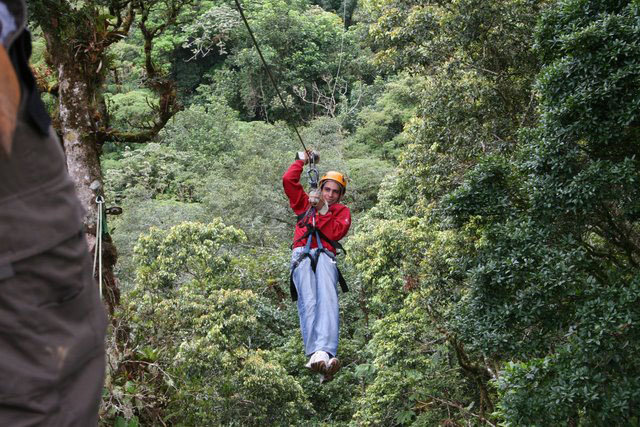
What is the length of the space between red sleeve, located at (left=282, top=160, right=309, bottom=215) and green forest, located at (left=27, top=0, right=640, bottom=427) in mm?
1233

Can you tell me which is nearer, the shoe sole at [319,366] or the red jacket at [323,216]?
the shoe sole at [319,366]

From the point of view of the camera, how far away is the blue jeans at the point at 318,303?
4.95 metres

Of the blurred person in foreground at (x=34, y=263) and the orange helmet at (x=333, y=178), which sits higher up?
the blurred person in foreground at (x=34, y=263)

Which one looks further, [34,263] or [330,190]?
[330,190]

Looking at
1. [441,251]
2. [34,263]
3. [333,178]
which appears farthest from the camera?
[441,251]

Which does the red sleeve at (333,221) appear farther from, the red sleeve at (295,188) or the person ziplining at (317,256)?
the red sleeve at (295,188)

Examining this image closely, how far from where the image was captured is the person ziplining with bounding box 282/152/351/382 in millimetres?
4969

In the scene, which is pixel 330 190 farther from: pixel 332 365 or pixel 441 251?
pixel 441 251

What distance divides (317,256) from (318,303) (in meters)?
0.32

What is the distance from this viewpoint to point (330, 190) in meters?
5.20

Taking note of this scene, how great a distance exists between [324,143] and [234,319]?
42.3 feet

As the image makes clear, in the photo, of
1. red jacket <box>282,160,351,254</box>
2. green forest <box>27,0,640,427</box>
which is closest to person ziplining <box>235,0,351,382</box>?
red jacket <box>282,160,351,254</box>

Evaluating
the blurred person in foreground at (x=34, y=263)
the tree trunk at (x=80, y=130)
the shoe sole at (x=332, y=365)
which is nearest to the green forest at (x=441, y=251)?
the tree trunk at (x=80, y=130)

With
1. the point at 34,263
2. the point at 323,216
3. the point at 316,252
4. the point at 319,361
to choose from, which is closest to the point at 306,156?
the point at 323,216
